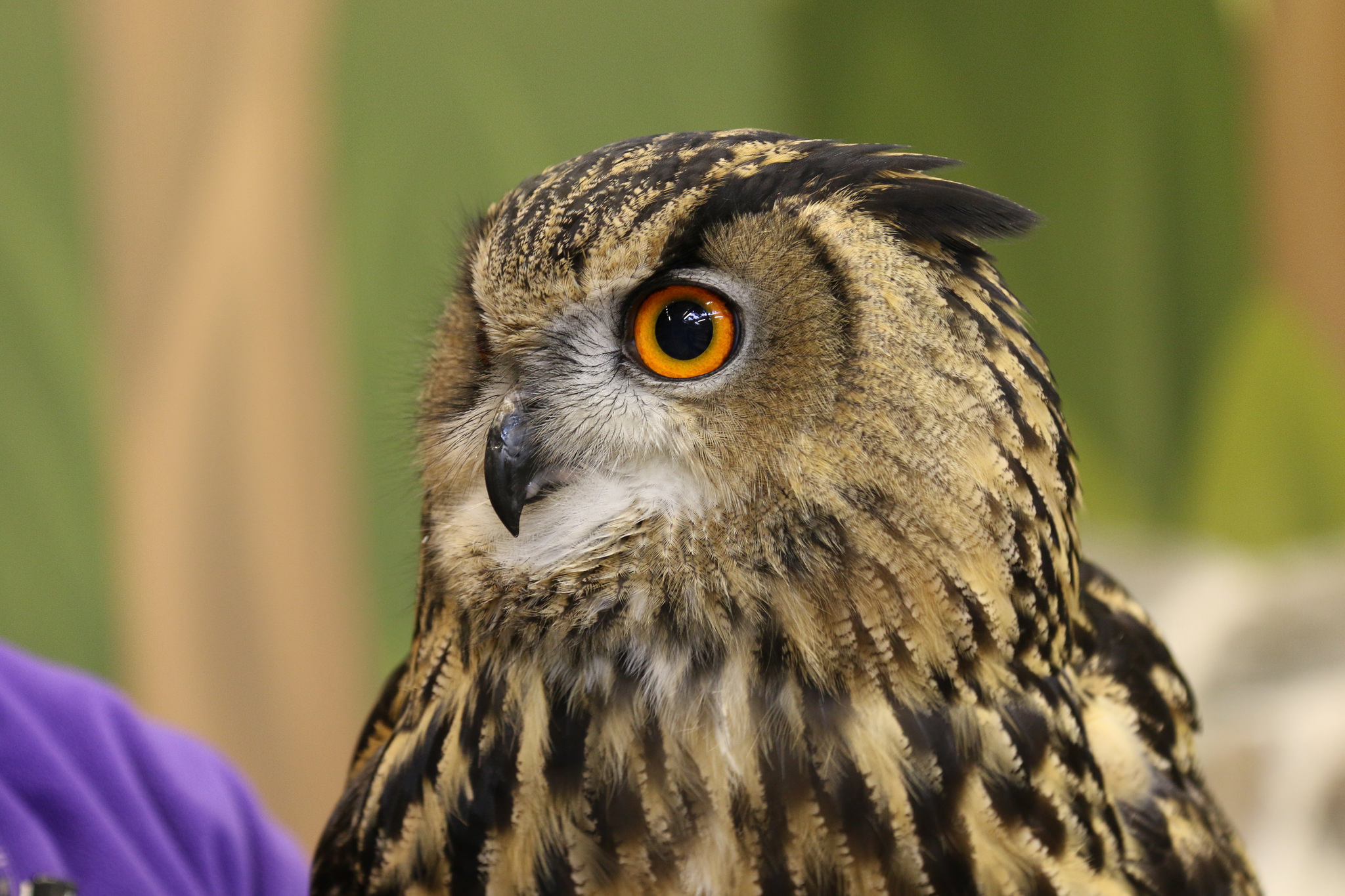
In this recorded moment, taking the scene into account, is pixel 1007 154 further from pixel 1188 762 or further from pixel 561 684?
pixel 561 684

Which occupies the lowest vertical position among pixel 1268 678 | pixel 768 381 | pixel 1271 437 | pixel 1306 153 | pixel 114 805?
pixel 114 805

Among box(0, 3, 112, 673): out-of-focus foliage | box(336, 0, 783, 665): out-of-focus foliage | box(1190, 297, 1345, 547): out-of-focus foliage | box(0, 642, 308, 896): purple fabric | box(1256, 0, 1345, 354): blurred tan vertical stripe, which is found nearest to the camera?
box(0, 642, 308, 896): purple fabric

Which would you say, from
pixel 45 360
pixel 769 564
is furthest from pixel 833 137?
pixel 769 564

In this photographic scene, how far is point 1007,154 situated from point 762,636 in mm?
2448

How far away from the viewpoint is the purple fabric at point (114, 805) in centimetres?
84

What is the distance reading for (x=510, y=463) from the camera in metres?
0.64

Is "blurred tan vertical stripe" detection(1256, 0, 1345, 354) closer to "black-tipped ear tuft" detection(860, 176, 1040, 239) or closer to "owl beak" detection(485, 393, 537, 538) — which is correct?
"black-tipped ear tuft" detection(860, 176, 1040, 239)

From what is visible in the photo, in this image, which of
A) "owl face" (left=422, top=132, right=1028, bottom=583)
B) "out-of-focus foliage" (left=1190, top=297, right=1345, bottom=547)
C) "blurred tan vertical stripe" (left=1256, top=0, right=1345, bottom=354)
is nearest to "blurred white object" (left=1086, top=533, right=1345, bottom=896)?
"out-of-focus foliage" (left=1190, top=297, right=1345, bottom=547)

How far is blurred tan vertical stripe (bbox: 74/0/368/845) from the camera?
1.79 meters

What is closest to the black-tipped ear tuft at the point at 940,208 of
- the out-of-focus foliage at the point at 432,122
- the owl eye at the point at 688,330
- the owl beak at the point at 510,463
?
the owl eye at the point at 688,330

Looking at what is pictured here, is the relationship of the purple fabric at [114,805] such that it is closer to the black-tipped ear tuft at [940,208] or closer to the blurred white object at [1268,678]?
the black-tipped ear tuft at [940,208]

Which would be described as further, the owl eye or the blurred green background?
the blurred green background

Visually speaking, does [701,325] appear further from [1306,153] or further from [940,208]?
[1306,153]

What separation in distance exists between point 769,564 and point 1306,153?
9.52ft
